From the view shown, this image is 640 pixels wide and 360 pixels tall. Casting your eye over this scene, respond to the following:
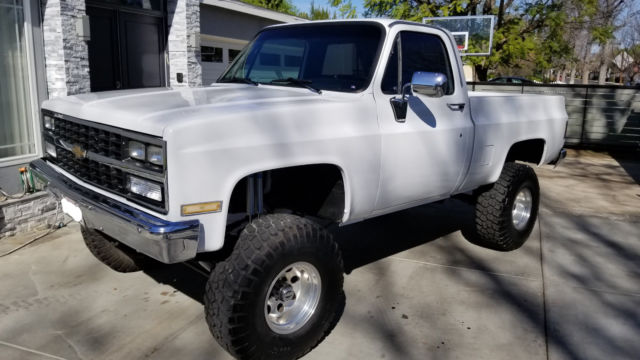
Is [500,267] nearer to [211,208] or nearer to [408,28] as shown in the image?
[408,28]

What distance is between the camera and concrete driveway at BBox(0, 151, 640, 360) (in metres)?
3.59

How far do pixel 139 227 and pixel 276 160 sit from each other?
2.68 ft

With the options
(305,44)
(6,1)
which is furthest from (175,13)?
(305,44)

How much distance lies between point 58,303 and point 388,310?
249 centimetres

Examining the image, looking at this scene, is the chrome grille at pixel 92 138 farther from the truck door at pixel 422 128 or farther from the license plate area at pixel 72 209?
the truck door at pixel 422 128

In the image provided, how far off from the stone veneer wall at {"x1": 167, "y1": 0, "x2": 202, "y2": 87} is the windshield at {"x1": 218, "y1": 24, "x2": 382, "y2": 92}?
5090 millimetres

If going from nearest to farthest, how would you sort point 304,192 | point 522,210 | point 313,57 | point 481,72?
1. point 304,192
2. point 313,57
3. point 522,210
4. point 481,72

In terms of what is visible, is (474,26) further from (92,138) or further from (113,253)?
(92,138)

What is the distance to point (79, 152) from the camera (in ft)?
11.3

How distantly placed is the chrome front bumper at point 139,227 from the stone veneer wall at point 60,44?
12.9 feet

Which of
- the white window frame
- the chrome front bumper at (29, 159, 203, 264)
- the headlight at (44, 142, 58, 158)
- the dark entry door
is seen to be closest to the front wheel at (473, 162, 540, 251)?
the chrome front bumper at (29, 159, 203, 264)

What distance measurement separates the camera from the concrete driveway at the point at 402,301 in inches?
141

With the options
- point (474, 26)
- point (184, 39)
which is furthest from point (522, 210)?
point (474, 26)

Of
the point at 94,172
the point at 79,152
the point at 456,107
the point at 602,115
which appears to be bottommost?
the point at 602,115
